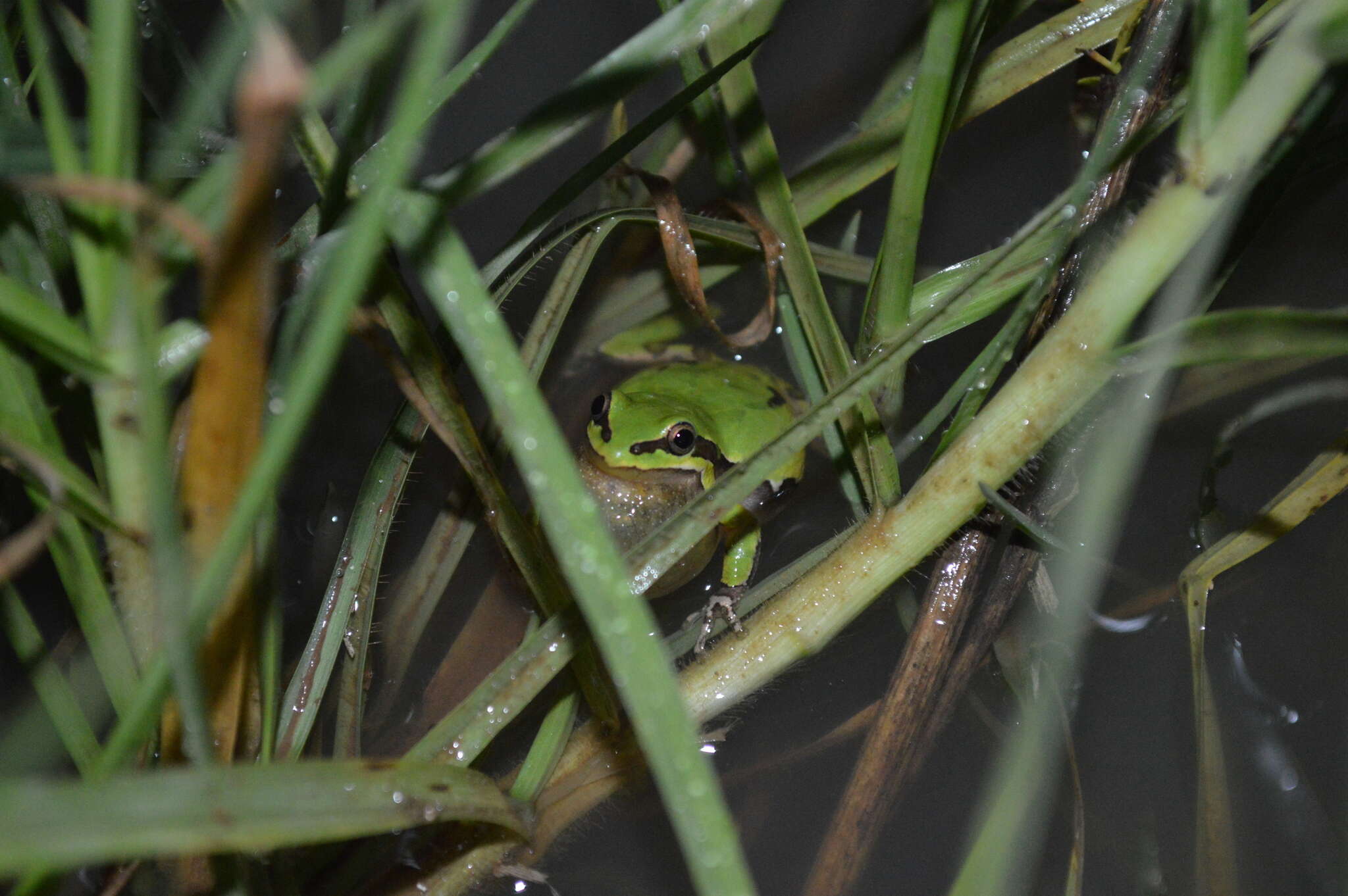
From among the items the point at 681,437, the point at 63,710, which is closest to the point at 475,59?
the point at 63,710

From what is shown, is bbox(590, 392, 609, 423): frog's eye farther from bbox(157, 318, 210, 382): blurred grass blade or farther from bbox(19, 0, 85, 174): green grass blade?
bbox(19, 0, 85, 174): green grass blade

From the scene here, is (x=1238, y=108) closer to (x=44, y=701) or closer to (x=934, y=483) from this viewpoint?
(x=934, y=483)

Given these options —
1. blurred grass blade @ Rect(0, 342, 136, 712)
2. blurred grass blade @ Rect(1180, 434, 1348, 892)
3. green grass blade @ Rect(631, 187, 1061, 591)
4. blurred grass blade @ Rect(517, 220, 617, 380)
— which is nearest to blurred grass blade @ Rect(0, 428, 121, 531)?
blurred grass blade @ Rect(0, 342, 136, 712)

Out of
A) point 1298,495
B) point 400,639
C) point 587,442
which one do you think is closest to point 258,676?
point 400,639

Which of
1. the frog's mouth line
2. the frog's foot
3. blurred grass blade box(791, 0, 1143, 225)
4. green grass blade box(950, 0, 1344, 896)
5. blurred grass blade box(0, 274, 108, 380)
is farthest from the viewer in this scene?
the frog's mouth line

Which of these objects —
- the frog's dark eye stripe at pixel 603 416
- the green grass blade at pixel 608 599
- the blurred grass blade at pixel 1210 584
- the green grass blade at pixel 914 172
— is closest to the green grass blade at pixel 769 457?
the green grass blade at pixel 914 172

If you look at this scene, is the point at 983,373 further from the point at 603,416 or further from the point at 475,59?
the point at 603,416

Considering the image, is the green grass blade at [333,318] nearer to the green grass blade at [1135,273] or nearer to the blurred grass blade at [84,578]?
the blurred grass blade at [84,578]
